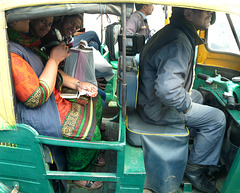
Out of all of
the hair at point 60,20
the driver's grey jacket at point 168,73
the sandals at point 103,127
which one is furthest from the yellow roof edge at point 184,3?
the sandals at point 103,127

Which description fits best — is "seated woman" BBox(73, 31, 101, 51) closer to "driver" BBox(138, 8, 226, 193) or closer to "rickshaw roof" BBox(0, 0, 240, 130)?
"driver" BBox(138, 8, 226, 193)

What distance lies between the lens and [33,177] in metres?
1.58

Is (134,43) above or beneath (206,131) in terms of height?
above

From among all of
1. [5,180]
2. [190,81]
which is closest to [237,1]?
[190,81]

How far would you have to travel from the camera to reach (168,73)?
1.67 meters

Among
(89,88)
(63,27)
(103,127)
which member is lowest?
(103,127)

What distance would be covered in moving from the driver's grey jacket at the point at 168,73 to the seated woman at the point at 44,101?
53cm

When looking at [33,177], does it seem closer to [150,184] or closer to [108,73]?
[150,184]

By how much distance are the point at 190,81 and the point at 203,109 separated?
0.29m

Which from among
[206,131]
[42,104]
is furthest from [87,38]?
[206,131]

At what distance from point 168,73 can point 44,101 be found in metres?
0.96

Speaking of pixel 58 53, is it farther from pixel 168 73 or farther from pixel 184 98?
pixel 184 98

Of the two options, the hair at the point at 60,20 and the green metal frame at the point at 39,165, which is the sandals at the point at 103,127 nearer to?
the green metal frame at the point at 39,165

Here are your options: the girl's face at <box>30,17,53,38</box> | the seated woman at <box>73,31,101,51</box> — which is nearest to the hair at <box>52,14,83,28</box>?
the girl's face at <box>30,17,53,38</box>
